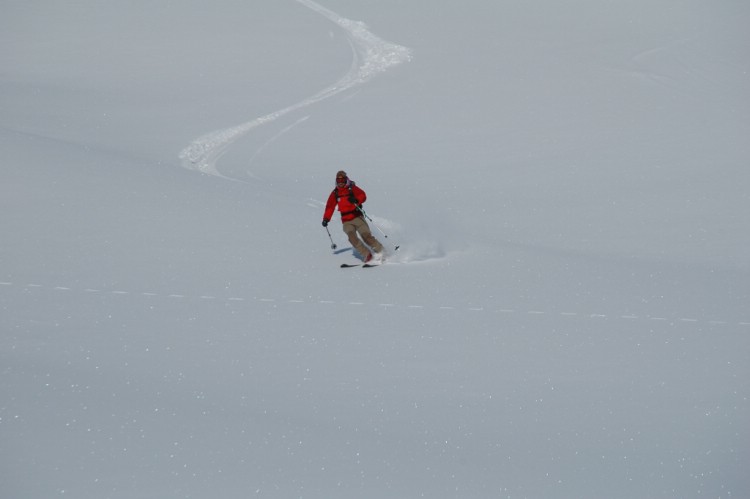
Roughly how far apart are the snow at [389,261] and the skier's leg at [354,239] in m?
0.30

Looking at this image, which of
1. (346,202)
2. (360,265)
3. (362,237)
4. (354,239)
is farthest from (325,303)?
(346,202)

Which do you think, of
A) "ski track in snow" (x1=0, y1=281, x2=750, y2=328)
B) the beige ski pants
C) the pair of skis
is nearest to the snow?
"ski track in snow" (x1=0, y1=281, x2=750, y2=328)

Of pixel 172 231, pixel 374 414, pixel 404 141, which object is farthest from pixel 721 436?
pixel 404 141

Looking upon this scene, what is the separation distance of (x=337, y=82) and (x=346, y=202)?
11.7 metres

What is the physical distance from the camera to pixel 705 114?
69.9ft

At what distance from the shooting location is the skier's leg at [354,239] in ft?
44.0

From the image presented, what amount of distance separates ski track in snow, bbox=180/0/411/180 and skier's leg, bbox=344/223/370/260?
5555 mm

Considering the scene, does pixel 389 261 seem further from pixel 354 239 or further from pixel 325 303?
pixel 325 303

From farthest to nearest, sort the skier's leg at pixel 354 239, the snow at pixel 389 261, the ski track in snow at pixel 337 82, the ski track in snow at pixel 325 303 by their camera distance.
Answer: the ski track in snow at pixel 337 82
the skier's leg at pixel 354 239
the ski track in snow at pixel 325 303
the snow at pixel 389 261

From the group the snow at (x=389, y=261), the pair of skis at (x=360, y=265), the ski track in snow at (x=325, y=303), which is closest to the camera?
the snow at (x=389, y=261)

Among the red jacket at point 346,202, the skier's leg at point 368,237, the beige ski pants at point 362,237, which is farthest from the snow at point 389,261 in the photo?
the red jacket at point 346,202

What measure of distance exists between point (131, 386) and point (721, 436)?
Answer: 5.53 m

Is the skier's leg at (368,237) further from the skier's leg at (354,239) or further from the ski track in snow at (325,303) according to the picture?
the ski track in snow at (325,303)

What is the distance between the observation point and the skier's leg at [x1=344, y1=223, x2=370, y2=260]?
13.4 metres
